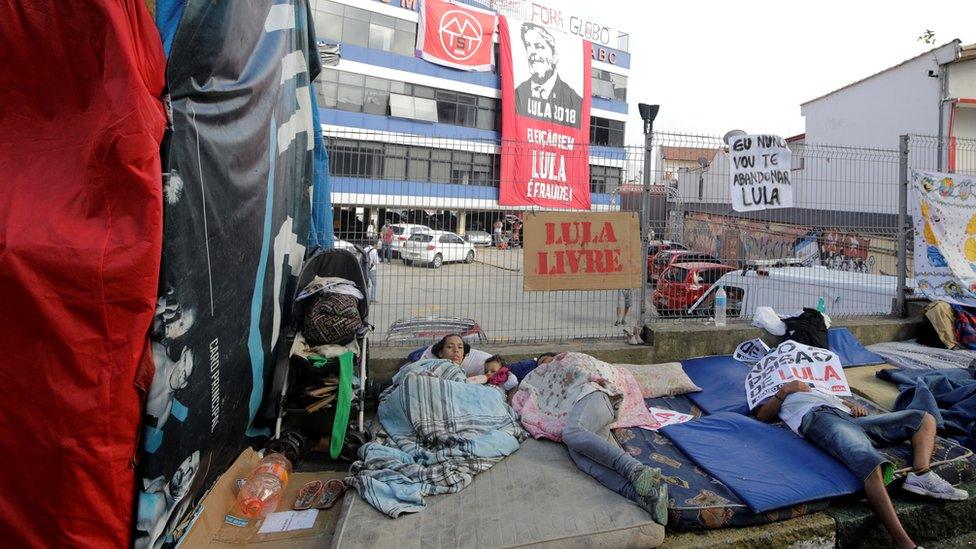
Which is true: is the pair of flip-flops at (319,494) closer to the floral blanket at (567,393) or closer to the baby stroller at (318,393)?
the baby stroller at (318,393)

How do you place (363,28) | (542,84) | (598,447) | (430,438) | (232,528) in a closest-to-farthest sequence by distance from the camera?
(232,528)
(598,447)
(430,438)
(363,28)
(542,84)

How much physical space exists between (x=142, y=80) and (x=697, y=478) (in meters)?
3.81

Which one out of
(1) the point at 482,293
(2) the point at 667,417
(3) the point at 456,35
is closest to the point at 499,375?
(1) the point at 482,293

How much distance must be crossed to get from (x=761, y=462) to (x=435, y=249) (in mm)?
3297

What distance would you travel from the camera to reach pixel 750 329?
599 cm

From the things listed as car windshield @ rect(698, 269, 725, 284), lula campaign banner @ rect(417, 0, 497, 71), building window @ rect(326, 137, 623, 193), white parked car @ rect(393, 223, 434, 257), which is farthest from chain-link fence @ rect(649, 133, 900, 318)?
lula campaign banner @ rect(417, 0, 497, 71)

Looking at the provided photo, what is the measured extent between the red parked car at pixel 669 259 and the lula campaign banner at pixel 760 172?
78 centimetres

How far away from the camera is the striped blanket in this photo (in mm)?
3143

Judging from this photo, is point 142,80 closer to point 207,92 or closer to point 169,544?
point 207,92

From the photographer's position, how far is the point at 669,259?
6.71m

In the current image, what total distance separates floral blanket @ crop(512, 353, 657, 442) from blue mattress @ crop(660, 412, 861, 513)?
35 cm

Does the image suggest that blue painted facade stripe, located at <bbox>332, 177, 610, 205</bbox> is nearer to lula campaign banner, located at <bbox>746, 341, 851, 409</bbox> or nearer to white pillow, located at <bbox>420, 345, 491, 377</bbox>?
white pillow, located at <bbox>420, 345, 491, 377</bbox>

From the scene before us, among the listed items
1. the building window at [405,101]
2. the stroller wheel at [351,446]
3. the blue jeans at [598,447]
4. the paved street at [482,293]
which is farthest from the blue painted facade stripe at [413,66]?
the blue jeans at [598,447]

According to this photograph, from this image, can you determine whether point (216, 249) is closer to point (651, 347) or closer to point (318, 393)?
point (318, 393)
